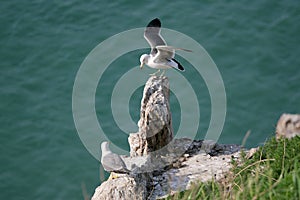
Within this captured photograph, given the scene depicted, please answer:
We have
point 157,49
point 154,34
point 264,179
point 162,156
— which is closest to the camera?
point 264,179

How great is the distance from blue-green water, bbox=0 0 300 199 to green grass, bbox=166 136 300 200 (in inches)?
254

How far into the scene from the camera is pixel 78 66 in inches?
789

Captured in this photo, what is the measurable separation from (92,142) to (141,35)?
4.69 meters

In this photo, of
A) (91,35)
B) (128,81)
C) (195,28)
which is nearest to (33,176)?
(128,81)

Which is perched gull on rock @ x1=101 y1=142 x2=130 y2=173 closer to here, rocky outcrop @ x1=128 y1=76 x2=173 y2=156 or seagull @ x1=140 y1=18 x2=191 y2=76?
rocky outcrop @ x1=128 y1=76 x2=173 y2=156

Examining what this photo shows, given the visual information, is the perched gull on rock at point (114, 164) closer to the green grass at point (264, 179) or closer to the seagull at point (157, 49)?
the green grass at point (264, 179)

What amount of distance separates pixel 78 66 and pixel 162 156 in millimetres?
7968

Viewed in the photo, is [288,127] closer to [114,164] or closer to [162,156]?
[162,156]

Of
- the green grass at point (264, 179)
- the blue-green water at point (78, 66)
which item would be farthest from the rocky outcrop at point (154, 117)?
the blue-green water at point (78, 66)

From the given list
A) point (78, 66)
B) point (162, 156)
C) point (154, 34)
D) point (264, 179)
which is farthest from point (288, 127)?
point (78, 66)

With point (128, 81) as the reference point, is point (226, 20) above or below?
above

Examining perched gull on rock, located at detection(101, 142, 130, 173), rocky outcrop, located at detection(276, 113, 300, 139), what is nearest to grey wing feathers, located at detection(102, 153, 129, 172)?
perched gull on rock, located at detection(101, 142, 130, 173)

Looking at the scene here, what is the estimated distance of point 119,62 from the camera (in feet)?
65.4

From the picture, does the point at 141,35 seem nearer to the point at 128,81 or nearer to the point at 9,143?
the point at 128,81
